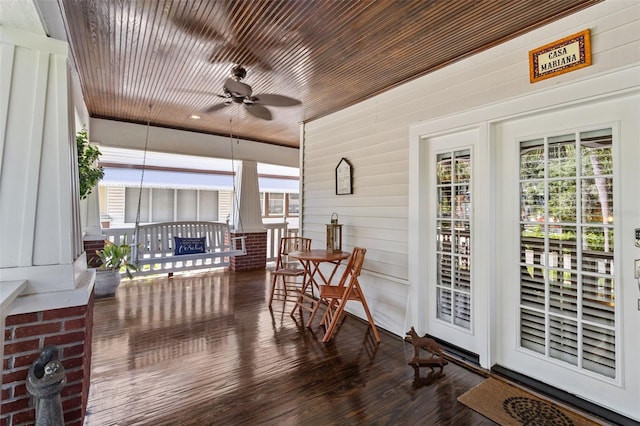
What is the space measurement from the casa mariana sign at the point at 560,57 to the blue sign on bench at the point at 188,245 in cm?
517

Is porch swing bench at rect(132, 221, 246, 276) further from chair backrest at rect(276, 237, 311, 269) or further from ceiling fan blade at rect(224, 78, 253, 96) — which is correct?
ceiling fan blade at rect(224, 78, 253, 96)

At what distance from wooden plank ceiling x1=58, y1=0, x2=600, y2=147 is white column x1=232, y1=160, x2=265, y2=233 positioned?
8.36 ft

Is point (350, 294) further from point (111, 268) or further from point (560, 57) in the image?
point (111, 268)

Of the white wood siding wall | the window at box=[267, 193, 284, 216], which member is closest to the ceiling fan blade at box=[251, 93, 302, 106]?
the white wood siding wall

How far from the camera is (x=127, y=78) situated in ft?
11.1

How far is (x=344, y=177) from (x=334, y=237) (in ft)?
2.76

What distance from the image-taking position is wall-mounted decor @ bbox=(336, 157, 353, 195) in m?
3.92

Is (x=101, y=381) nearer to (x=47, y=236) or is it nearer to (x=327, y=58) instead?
(x=47, y=236)

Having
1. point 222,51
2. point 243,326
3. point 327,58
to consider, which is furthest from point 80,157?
point 327,58

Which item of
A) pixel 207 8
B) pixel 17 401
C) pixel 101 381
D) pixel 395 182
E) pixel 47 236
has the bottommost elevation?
pixel 101 381

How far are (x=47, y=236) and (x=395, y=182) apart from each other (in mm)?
2914

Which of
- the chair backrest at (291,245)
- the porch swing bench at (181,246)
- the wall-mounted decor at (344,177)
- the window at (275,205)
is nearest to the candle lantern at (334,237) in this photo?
the wall-mounted decor at (344,177)

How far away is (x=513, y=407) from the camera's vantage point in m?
2.00

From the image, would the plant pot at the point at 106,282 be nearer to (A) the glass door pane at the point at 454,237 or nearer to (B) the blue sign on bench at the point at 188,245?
(B) the blue sign on bench at the point at 188,245
